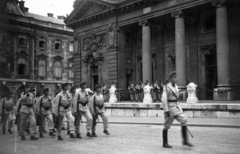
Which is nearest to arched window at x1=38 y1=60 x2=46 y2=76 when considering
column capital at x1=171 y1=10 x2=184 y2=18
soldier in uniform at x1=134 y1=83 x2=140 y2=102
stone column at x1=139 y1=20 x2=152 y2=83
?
stone column at x1=139 y1=20 x2=152 y2=83

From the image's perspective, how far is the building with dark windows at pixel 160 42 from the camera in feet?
68.1

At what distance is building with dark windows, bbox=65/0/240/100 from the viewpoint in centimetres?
2077

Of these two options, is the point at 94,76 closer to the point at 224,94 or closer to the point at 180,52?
the point at 180,52

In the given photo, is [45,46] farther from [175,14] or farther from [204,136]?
[204,136]

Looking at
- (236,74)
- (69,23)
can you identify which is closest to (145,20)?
(236,74)

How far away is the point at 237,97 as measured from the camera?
1984 cm

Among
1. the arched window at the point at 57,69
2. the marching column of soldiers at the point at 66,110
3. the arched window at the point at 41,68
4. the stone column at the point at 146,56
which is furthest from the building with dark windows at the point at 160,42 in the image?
the arched window at the point at 57,69

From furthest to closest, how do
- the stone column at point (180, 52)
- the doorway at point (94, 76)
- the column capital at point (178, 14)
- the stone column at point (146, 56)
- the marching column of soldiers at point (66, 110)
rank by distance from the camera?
the doorway at point (94, 76) → the stone column at point (146, 56) → the column capital at point (178, 14) → the stone column at point (180, 52) → the marching column of soldiers at point (66, 110)

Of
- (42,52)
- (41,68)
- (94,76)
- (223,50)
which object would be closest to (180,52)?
(223,50)

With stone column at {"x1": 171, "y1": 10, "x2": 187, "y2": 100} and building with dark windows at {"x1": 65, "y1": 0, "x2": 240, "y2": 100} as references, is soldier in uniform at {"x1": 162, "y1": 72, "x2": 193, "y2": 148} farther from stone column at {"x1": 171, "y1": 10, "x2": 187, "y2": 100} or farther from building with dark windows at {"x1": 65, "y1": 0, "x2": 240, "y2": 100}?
stone column at {"x1": 171, "y1": 10, "x2": 187, "y2": 100}

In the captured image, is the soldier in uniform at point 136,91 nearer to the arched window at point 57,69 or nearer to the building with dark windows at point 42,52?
the building with dark windows at point 42,52

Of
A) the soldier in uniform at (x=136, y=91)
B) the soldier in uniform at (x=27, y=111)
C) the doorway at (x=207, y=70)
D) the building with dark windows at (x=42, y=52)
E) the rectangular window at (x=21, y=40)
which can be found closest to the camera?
the soldier in uniform at (x=27, y=111)

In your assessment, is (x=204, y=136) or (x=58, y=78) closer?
(x=204, y=136)

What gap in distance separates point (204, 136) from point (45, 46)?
43.7 meters
